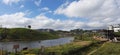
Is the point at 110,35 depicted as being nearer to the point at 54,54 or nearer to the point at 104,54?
the point at 104,54

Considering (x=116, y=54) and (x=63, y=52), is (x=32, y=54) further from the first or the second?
Result: (x=116, y=54)

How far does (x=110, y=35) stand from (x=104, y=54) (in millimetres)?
62330

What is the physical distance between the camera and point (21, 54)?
54.8 meters

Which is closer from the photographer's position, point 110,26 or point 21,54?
point 21,54

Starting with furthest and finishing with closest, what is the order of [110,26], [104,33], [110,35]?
[110,26]
[104,33]
[110,35]

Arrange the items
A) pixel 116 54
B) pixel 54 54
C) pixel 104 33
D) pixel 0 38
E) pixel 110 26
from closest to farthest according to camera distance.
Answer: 1. pixel 54 54
2. pixel 116 54
3. pixel 104 33
4. pixel 110 26
5. pixel 0 38

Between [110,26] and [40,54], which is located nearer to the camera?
[40,54]

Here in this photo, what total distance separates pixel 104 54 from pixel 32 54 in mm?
19820

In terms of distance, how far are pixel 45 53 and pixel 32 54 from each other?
337 centimetres

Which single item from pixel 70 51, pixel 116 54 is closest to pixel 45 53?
pixel 70 51

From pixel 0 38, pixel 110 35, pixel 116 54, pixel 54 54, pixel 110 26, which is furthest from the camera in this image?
pixel 0 38

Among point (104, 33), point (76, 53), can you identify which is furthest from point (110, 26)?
point (76, 53)

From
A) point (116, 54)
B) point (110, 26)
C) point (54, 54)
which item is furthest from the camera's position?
point (110, 26)

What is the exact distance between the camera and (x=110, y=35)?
117062 mm
